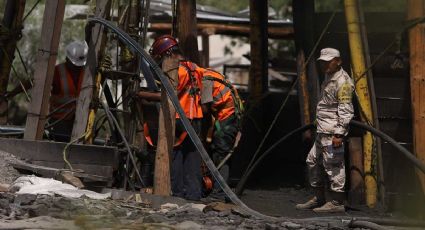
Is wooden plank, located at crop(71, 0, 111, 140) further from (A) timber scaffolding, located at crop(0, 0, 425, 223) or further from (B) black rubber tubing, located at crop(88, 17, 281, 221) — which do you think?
(B) black rubber tubing, located at crop(88, 17, 281, 221)

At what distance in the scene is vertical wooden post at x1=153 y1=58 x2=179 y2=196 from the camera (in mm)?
8742

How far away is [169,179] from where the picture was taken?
8.77 m

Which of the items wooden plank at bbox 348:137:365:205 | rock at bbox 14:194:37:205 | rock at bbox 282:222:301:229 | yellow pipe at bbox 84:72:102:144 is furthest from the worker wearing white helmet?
rock at bbox 282:222:301:229

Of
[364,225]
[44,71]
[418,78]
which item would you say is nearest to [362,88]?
[418,78]

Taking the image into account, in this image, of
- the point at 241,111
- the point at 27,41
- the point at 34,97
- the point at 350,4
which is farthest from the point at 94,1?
the point at 27,41

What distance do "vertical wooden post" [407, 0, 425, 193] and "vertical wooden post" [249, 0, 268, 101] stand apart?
3.30m

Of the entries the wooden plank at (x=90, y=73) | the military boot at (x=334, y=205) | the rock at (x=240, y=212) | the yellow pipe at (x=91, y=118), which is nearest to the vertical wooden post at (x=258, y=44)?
the military boot at (x=334, y=205)

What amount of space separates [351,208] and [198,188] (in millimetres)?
1957

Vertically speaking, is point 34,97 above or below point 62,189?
above

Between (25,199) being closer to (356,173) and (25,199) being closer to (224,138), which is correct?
(224,138)

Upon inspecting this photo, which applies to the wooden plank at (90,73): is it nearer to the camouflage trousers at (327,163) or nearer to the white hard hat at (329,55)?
the white hard hat at (329,55)

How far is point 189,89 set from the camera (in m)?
9.18

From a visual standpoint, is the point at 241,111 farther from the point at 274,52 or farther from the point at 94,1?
the point at 274,52

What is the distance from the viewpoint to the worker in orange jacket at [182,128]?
912 cm
